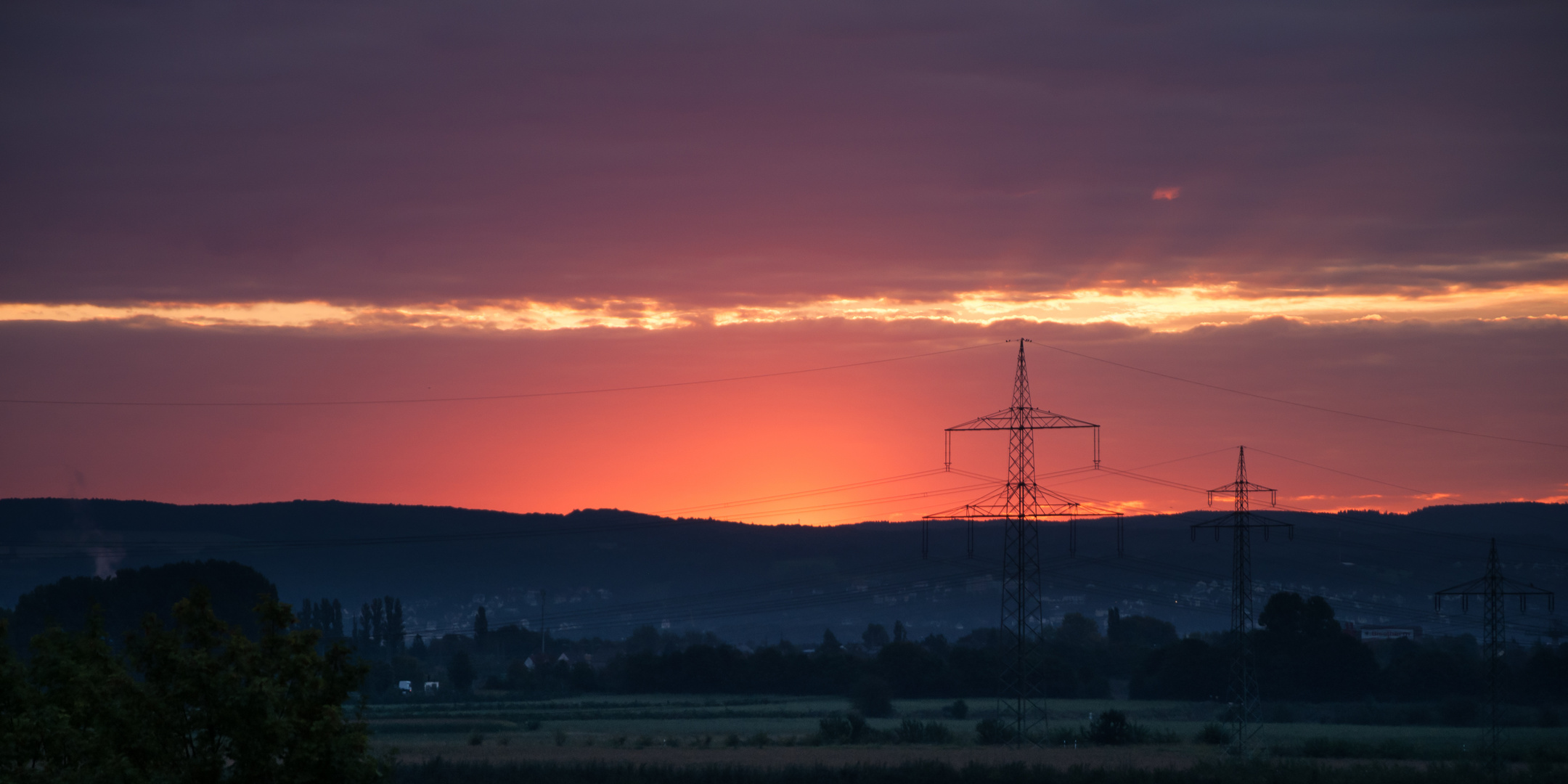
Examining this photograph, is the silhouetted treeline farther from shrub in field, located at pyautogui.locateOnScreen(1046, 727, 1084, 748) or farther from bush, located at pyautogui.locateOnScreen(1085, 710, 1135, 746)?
bush, located at pyautogui.locateOnScreen(1085, 710, 1135, 746)

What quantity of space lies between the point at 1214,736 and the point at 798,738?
28.2 metres

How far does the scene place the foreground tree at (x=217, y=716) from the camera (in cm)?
2755

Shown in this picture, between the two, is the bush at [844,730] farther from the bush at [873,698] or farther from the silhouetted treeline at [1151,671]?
the silhouetted treeline at [1151,671]

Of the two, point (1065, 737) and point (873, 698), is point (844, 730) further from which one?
point (873, 698)

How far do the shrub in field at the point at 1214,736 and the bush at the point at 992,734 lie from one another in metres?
12.5

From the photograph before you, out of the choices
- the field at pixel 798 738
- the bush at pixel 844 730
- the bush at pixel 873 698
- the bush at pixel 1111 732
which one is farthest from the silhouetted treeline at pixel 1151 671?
the bush at pixel 1111 732

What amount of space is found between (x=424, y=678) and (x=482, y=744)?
346 ft

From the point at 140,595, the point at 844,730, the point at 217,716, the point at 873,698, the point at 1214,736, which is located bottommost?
the point at 873,698

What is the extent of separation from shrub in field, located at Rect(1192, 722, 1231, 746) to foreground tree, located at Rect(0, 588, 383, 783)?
72567 millimetres

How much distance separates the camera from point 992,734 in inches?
3691

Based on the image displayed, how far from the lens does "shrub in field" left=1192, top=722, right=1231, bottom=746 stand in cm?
8986

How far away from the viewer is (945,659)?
155 meters

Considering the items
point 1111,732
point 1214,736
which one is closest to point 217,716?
point 1111,732

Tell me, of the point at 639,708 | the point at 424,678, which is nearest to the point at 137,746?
the point at 639,708
